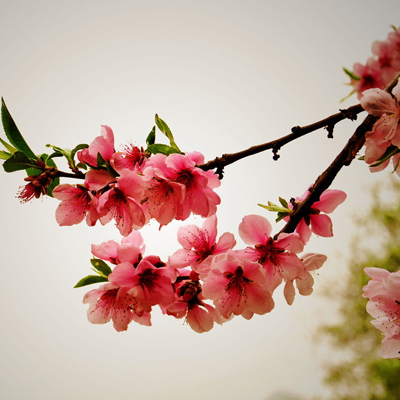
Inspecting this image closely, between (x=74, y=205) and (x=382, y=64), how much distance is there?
178 centimetres

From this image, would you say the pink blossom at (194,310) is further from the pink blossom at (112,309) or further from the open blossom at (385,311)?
the open blossom at (385,311)

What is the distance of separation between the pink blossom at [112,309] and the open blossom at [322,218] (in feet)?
1.66

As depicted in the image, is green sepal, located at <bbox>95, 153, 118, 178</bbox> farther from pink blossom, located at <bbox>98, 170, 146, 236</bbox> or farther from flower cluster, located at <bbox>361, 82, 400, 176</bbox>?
flower cluster, located at <bbox>361, 82, 400, 176</bbox>

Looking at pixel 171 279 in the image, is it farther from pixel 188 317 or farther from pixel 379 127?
pixel 379 127

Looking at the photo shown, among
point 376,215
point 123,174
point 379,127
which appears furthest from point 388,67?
point 376,215

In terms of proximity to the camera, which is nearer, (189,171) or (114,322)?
(189,171)

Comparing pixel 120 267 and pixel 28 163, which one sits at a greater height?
pixel 28 163

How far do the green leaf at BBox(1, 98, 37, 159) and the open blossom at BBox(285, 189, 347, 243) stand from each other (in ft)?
2.51

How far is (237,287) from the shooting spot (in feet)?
2.39

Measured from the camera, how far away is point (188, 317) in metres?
0.90

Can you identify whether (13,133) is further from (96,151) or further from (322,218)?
(322,218)

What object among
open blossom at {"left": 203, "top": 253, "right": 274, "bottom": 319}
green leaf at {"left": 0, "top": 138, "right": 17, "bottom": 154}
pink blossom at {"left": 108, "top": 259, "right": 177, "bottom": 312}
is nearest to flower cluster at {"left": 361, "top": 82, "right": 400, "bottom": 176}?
open blossom at {"left": 203, "top": 253, "right": 274, "bottom": 319}

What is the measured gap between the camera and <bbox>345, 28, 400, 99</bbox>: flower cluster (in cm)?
163

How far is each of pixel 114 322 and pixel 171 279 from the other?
0.85ft
